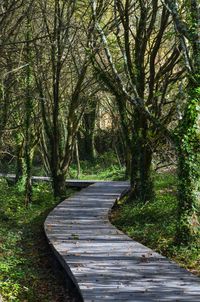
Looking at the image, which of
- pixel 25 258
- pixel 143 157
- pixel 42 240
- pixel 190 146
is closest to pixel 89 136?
pixel 143 157

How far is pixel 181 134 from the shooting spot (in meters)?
9.58

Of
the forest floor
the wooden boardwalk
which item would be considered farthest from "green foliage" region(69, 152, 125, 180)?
the wooden boardwalk

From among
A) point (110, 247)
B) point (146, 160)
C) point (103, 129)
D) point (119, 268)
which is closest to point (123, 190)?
point (146, 160)

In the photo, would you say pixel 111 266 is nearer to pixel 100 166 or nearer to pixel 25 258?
pixel 25 258

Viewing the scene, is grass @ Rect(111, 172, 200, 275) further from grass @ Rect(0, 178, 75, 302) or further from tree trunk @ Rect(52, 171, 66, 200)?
tree trunk @ Rect(52, 171, 66, 200)

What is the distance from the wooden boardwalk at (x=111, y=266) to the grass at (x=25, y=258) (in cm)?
50

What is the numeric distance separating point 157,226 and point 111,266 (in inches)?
151

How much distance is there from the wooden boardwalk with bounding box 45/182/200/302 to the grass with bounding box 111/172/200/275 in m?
0.50

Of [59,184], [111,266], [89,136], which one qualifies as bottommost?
[111,266]

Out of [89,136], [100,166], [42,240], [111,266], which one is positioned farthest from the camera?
[89,136]

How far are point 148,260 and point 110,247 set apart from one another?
124 centimetres

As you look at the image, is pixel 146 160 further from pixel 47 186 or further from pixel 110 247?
pixel 47 186

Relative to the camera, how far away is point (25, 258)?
11.1 meters

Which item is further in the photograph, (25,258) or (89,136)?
(89,136)
